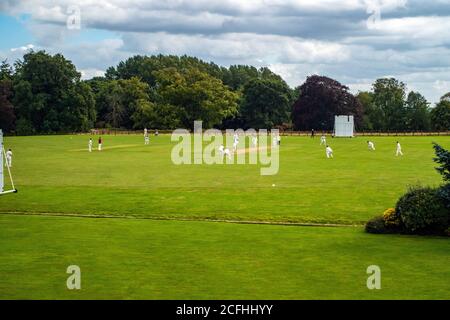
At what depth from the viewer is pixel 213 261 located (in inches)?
708

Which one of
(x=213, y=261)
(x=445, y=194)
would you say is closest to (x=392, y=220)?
(x=445, y=194)

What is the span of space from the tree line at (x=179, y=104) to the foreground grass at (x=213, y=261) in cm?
9820

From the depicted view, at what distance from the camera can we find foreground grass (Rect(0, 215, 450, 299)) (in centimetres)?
1491

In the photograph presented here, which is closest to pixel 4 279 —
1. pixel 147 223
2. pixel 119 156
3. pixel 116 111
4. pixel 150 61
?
pixel 147 223

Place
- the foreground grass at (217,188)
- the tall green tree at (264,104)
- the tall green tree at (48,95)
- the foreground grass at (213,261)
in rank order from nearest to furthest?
A: 1. the foreground grass at (213,261)
2. the foreground grass at (217,188)
3. the tall green tree at (48,95)
4. the tall green tree at (264,104)

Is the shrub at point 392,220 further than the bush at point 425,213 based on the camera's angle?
Yes

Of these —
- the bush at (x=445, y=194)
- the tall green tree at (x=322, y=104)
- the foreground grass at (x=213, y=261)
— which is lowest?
the foreground grass at (x=213, y=261)

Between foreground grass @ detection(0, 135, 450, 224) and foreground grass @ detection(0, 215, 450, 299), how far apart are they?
3.37 metres

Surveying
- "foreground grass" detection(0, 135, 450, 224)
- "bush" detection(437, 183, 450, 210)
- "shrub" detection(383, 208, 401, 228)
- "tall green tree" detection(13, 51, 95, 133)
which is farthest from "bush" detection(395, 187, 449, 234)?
"tall green tree" detection(13, 51, 95, 133)

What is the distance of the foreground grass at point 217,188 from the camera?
91.2ft

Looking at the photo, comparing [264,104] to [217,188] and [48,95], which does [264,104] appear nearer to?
[48,95]

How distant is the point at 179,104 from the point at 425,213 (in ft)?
344

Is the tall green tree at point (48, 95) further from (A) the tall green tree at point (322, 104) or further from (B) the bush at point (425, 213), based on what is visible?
(B) the bush at point (425, 213)

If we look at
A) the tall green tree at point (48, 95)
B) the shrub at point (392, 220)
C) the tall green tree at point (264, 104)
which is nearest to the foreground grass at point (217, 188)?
the shrub at point (392, 220)
